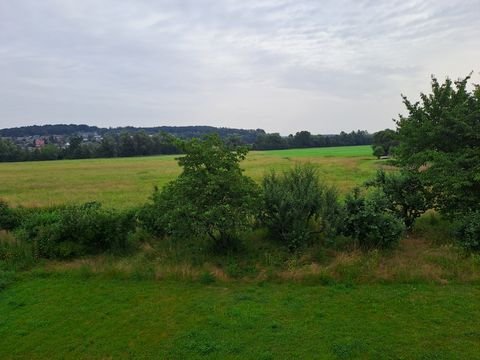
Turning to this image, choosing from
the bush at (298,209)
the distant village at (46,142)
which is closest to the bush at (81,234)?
the bush at (298,209)

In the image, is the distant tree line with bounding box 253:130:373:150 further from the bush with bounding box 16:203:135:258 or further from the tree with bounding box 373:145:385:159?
the bush with bounding box 16:203:135:258

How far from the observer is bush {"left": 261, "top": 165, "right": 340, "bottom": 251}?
35.8 ft

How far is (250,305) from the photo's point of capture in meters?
7.98

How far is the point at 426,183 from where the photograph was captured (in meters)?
12.5

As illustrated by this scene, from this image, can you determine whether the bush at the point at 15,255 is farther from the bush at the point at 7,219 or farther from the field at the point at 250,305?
the bush at the point at 7,219

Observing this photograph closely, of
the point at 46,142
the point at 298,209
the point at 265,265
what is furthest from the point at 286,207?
the point at 46,142

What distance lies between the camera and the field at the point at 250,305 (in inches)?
249

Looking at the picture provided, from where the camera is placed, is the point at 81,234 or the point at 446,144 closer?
the point at 81,234

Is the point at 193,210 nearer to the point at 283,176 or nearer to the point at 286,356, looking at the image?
the point at 283,176

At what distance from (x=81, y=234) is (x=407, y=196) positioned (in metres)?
11.0

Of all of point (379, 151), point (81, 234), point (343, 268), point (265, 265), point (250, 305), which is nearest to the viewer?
point (250, 305)

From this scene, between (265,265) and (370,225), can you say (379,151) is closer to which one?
(370,225)

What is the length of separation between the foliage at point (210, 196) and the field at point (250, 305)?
3.26 feet

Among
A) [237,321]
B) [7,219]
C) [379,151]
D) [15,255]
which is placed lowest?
[237,321]
